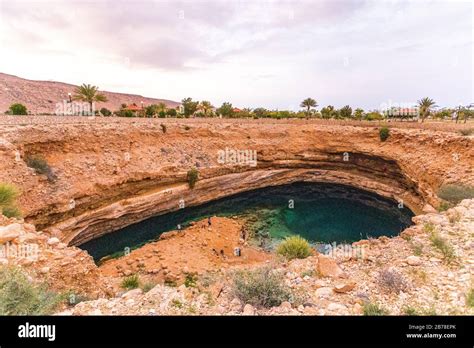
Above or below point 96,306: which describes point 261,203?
below

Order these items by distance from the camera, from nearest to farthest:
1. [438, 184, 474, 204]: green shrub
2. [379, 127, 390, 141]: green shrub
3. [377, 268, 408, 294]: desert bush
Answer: [377, 268, 408, 294]: desert bush → [438, 184, 474, 204]: green shrub → [379, 127, 390, 141]: green shrub

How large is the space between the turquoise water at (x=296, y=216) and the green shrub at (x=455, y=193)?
369 centimetres

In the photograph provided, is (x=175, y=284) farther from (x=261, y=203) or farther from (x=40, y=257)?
(x=261, y=203)

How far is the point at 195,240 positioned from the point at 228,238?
6.74 ft

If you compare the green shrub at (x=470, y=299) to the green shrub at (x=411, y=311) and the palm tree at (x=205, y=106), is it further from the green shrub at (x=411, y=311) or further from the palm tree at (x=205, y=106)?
the palm tree at (x=205, y=106)

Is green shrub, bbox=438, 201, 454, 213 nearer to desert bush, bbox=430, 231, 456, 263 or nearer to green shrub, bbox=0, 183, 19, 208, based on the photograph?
desert bush, bbox=430, 231, 456, 263

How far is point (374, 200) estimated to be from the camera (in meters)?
20.0

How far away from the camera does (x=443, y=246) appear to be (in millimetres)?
5648

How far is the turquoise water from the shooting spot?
15.1 metres

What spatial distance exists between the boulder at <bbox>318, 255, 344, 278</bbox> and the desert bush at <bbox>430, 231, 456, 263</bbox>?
2.32m

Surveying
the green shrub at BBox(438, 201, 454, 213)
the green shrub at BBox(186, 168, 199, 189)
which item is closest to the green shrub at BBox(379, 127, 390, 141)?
the green shrub at BBox(438, 201, 454, 213)

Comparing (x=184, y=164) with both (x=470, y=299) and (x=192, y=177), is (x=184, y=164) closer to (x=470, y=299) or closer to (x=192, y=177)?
(x=192, y=177)
